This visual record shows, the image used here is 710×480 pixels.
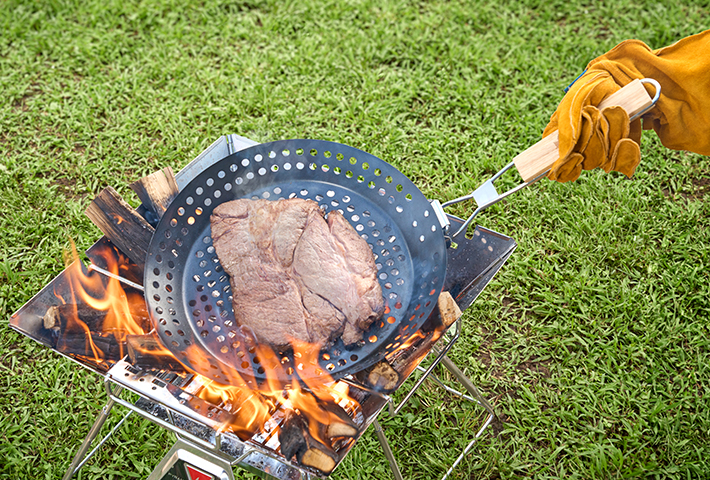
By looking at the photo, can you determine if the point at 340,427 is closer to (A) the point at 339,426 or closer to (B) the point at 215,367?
(A) the point at 339,426

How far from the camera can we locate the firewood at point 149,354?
218 centimetres

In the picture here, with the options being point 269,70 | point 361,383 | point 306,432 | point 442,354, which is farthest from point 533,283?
point 269,70

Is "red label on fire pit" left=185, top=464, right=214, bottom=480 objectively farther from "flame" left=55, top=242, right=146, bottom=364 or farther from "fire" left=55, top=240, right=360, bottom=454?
"flame" left=55, top=242, right=146, bottom=364

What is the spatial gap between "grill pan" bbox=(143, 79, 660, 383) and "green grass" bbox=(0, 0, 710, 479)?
1314 millimetres

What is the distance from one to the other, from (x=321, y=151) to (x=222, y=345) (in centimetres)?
101

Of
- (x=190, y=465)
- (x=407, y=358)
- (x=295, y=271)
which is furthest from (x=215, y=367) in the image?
(x=407, y=358)

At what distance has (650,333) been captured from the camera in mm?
3688

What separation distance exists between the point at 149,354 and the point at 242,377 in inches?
15.9

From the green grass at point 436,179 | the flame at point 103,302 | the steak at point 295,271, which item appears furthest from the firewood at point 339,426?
the green grass at point 436,179

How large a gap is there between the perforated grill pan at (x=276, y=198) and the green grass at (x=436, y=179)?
4.32 feet

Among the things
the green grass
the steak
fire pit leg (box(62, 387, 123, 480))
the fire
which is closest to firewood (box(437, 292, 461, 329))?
the steak

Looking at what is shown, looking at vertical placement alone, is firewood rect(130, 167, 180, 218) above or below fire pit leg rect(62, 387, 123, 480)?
above

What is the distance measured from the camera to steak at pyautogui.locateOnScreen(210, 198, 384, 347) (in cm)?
229

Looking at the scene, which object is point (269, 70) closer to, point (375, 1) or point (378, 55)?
point (378, 55)
